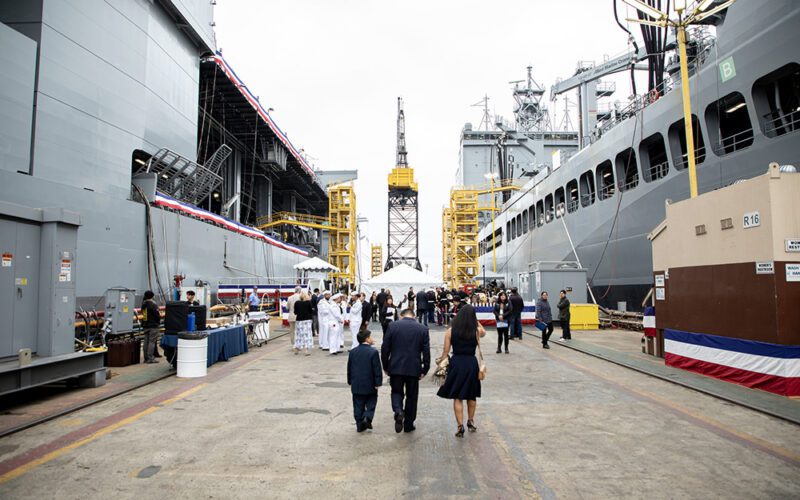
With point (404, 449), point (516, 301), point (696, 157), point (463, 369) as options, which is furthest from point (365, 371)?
point (696, 157)

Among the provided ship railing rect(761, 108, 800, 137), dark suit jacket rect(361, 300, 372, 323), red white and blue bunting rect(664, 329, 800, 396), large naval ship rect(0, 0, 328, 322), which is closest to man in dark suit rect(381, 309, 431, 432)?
large naval ship rect(0, 0, 328, 322)

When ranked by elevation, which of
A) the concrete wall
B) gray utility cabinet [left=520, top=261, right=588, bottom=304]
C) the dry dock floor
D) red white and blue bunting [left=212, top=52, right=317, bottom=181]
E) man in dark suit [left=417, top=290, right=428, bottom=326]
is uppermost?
red white and blue bunting [left=212, top=52, right=317, bottom=181]

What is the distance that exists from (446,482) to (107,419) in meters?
4.62

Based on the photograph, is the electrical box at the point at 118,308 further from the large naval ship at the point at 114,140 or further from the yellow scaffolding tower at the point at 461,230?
the yellow scaffolding tower at the point at 461,230

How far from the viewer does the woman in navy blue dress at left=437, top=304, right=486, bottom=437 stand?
5.17 m

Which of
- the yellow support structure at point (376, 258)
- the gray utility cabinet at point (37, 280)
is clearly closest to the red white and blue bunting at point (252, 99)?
the gray utility cabinet at point (37, 280)

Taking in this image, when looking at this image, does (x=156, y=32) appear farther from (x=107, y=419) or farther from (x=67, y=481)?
(x=67, y=481)

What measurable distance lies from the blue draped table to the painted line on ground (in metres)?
1.28

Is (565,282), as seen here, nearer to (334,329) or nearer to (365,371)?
(334,329)

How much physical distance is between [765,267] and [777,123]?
778cm

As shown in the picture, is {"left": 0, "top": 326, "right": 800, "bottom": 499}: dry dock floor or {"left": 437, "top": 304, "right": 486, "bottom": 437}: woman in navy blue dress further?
{"left": 437, "top": 304, "right": 486, "bottom": 437}: woman in navy blue dress

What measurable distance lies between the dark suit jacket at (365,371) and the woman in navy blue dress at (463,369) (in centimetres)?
77

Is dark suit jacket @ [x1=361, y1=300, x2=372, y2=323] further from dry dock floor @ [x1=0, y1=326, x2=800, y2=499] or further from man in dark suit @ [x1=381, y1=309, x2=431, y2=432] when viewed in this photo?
man in dark suit @ [x1=381, y1=309, x2=431, y2=432]

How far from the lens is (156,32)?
18328mm
